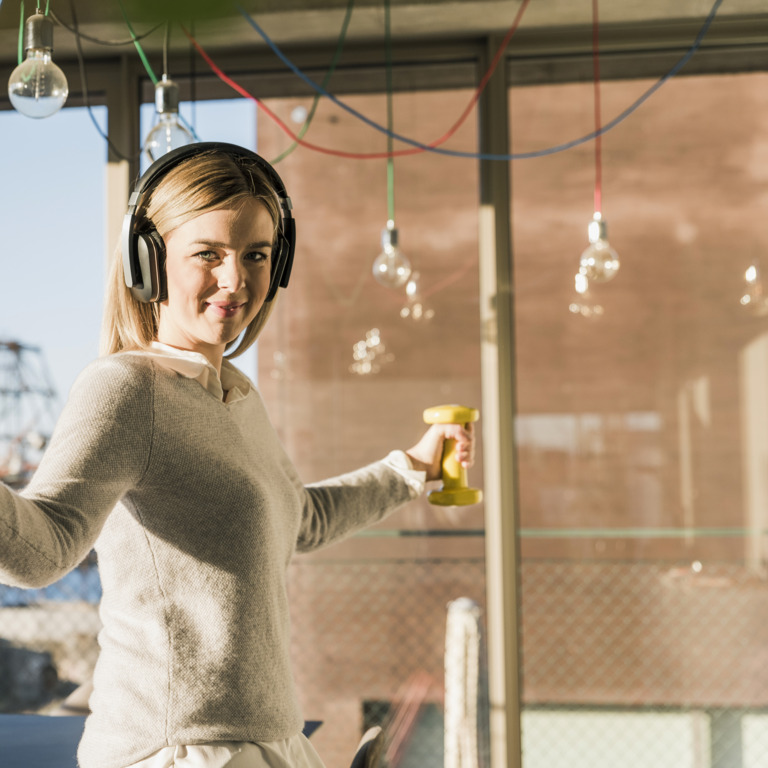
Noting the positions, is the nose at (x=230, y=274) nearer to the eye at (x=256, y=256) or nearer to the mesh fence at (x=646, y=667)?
the eye at (x=256, y=256)

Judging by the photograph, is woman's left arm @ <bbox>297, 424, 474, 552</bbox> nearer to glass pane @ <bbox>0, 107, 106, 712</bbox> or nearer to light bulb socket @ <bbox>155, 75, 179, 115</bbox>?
light bulb socket @ <bbox>155, 75, 179, 115</bbox>

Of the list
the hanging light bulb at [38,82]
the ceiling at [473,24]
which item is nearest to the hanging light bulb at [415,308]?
the ceiling at [473,24]

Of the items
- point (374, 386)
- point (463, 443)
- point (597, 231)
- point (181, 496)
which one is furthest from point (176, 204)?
point (374, 386)

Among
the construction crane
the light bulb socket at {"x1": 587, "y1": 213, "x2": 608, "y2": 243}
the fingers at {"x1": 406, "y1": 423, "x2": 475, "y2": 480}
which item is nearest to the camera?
the fingers at {"x1": 406, "y1": 423, "x2": 475, "y2": 480}

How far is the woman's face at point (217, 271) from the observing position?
37.2 inches

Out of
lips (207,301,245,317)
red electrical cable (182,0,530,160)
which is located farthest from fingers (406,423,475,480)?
red electrical cable (182,0,530,160)

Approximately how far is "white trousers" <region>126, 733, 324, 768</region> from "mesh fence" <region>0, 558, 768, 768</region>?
1595 mm

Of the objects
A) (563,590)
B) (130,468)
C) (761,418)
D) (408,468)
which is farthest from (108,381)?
(761,418)

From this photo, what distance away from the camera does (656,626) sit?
2.46 metres

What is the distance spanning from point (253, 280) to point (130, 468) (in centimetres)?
29

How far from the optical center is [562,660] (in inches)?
97.7

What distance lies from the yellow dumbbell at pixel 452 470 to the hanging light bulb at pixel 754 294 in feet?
5.14

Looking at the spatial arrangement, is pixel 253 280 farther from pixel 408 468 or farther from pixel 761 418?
pixel 761 418

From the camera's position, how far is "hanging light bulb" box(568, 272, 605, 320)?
8.27ft
